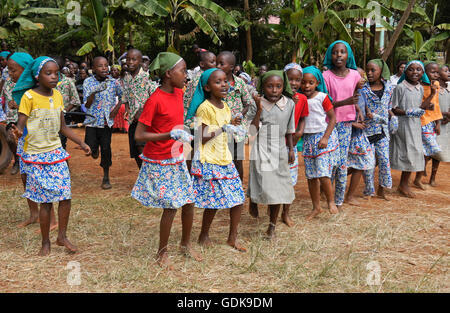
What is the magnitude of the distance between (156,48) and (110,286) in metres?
18.2

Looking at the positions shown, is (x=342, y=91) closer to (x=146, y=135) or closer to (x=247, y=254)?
(x=247, y=254)

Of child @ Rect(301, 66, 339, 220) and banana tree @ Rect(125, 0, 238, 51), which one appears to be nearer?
child @ Rect(301, 66, 339, 220)

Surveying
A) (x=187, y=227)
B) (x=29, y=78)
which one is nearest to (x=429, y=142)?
(x=187, y=227)

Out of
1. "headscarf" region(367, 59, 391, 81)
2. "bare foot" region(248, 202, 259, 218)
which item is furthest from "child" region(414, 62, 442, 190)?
"bare foot" region(248, 202, 259, 218)

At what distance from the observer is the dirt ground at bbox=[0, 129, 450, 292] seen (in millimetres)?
3391

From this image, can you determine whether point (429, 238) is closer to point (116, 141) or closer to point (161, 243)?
point (161, 243)

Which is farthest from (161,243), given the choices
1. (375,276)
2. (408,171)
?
(408,171)

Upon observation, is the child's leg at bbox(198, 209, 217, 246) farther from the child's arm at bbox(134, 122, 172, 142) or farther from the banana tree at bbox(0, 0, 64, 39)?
the banana tree at bbox(0, 0, 64, 39)

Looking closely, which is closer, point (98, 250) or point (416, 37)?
point (98, 250)

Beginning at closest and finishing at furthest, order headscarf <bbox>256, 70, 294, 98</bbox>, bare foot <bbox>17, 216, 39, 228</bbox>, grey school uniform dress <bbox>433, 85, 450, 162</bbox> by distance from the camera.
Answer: headscarf <bbox>256, 70, 294, 98</bbox>, bare foot <bbox>17, 216, 39, 228</bbox>, grey school uniform dress <bbox>433, 85, 450, 162</bbox>

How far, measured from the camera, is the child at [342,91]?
17.1 ft

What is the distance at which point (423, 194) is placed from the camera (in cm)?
645

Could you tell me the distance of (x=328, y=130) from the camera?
16.2 ft

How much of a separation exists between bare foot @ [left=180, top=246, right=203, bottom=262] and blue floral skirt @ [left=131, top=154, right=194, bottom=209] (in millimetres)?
508
